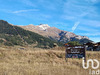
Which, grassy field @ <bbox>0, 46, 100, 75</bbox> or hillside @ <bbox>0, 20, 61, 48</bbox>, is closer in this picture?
grassy field @ <bbox>0, 46, 100, 75</bbox>

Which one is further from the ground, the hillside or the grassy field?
the hillside

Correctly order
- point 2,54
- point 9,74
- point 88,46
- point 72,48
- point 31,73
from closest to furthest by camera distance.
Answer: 1. point 9,74
2. point 31,73
3. point 2,54
4. point 72,48
5. point 88,46

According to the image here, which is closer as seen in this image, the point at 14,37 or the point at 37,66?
the point at 37,66

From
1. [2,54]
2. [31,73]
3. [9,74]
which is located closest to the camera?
[9,74]

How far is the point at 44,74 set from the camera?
6707mm

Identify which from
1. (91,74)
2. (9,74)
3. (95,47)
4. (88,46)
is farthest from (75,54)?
(88,46)

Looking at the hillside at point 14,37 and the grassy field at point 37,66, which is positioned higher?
the hillside at point 14,37

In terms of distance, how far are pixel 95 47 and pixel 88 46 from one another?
7.18 metres

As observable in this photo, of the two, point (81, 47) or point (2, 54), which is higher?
point (81, 47)

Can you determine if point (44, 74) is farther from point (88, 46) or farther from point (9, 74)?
point (88, 46)

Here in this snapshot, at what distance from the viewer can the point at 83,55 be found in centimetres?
1439

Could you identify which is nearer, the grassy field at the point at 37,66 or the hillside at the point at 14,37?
the grassy field at the point at 37,66

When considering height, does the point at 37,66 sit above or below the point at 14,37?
below

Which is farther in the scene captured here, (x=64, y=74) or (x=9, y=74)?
(x=64, y=74)
